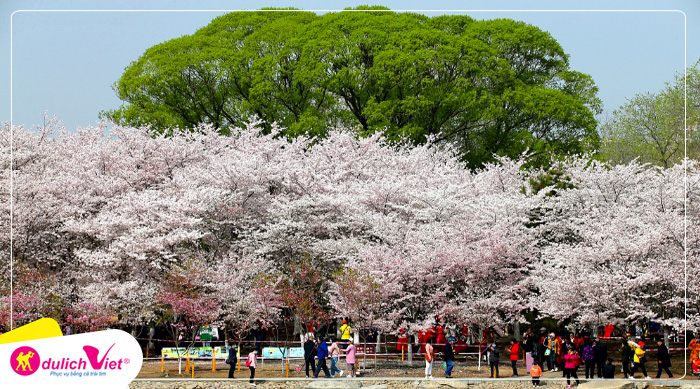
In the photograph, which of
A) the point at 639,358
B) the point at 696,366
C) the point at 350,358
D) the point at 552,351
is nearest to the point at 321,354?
the point at 350,358

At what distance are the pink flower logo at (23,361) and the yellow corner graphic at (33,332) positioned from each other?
0.57 ft

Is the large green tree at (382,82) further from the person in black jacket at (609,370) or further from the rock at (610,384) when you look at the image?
the rock at (610,384)

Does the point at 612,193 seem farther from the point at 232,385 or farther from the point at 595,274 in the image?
the point at 232,385

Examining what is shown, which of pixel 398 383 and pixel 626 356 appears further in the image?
pixel 398 383

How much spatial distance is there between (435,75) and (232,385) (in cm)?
2056

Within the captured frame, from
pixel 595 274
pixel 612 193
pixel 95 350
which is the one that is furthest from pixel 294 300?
pixel 612 193

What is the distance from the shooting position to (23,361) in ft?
39.5

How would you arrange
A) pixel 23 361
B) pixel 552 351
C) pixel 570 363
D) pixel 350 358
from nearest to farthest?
pixel 23 361 → pixel 570 363 → pixel 350 358 → pixel 552 351

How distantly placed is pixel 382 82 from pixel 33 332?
78.6ft

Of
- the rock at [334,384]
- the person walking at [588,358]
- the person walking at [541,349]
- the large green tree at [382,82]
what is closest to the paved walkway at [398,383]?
the rock at [334,384]

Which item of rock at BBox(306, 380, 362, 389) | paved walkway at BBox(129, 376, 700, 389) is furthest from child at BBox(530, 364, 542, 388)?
rock at BBox(306, 380, 362, 389)

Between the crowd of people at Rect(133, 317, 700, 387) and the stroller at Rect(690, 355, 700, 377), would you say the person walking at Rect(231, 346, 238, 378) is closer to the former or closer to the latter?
the crowd of people at Rect(133, 317, 700, 387)

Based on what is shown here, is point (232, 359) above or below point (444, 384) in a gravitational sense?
above

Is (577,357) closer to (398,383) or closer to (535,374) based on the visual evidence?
(535,374)
